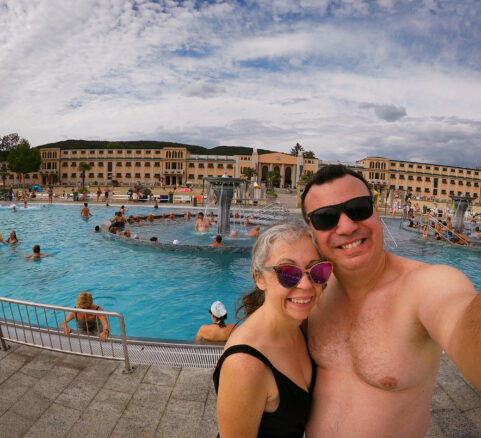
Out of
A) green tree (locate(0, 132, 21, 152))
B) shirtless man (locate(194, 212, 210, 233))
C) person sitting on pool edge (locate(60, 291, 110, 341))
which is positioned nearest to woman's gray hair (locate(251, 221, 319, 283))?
person sitting on pool edge (locate(60, 291, 110, 341))

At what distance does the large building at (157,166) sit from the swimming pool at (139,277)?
6270cm

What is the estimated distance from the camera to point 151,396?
11.1 ft

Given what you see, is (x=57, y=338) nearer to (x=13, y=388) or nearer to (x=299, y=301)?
(x=13, y=388)

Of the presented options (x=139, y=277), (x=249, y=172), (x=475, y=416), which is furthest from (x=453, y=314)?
(x=249, y=172)

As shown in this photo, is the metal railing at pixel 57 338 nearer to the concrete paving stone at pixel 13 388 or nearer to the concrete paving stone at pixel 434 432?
the concrete paving stone at pixel 13 388

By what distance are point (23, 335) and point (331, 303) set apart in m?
4.74

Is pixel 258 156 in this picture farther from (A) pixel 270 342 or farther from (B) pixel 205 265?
(A) pixel 270 342

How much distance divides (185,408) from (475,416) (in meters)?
2.93

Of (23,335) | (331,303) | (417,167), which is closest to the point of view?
(331,303)

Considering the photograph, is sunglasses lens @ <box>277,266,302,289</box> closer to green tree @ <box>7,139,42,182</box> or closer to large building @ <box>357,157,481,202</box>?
green tree @ <box>7,139,42,182</box>

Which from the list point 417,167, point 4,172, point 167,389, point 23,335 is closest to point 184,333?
point 23,335

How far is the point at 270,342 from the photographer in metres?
1.41

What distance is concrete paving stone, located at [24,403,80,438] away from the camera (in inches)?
114

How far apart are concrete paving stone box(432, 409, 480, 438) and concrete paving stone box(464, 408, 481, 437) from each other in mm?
40
